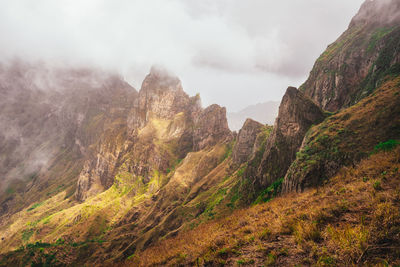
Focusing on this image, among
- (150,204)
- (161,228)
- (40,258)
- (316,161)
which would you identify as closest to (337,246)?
(316,161)

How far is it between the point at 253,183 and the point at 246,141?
136ft

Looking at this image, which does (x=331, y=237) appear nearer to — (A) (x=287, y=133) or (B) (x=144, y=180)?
(A) (x=287, y=133)

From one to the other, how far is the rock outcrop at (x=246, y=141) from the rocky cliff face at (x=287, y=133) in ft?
128

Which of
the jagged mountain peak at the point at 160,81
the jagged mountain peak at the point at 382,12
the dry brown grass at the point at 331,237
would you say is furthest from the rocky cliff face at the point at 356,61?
the jagged mountain peak at the point at 160,81

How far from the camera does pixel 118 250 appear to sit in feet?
254

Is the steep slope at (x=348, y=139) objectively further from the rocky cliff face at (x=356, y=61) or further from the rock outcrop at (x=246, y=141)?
the rock outcrop at (x=246, y=141)

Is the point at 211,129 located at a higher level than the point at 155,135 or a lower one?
lower

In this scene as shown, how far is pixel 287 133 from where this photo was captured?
3356 cm

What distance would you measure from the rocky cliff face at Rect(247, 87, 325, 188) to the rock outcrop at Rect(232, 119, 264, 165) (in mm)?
38909

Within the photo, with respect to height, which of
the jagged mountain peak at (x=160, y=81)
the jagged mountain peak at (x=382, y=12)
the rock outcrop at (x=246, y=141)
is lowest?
the rock outcrop at (x=246, y=141)

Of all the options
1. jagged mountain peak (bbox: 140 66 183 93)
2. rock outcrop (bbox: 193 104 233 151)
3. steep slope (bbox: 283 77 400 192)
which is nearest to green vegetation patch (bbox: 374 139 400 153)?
steep slope (bbox: 283 77 400 192)

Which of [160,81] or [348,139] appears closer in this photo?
[348,139]

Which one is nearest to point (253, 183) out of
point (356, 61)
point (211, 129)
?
point (356, 61)

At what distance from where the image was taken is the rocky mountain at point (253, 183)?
7.59m
